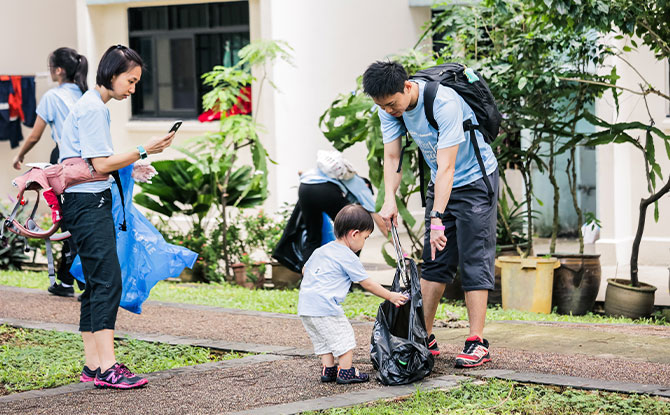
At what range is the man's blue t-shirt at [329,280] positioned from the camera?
525cm

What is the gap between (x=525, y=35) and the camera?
9039 millimetres

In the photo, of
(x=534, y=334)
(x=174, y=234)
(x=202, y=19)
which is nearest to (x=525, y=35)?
(x=534, y=334)

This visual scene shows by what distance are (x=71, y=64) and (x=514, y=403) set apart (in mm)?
4942

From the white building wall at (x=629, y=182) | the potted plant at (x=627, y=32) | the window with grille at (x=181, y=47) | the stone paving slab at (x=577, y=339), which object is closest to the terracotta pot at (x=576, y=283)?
the potted plant at (x=627, y=32)

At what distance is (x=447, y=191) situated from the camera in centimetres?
535

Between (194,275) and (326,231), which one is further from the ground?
(326,231)

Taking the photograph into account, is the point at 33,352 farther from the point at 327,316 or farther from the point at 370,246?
the point at 370,246

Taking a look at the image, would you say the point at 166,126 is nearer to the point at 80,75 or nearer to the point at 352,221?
the point at 80,75

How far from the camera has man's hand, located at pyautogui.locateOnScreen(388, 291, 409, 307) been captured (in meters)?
5.23

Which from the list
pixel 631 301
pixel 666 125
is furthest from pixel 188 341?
pixel 666 125

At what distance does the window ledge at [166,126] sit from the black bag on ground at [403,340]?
8085mm

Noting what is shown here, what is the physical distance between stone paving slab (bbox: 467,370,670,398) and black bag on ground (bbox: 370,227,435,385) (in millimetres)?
336

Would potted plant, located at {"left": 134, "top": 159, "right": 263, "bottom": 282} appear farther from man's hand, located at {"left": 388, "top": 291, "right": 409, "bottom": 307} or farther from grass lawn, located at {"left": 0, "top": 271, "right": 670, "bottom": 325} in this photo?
man's hand, located at {"left": 388, "top": 291, "right": 409, "bottom": 307}

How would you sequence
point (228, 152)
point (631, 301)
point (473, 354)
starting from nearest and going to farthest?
1. point (473, 354)
2. point (631, 301)
3. point (228, 152)
